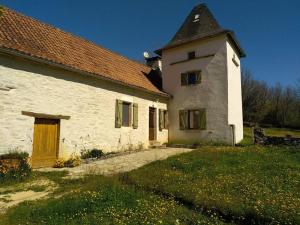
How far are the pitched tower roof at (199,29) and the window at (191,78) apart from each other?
219 centimetres

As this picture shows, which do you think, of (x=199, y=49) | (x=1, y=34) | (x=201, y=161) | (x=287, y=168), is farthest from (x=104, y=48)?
(x=287, y=168)

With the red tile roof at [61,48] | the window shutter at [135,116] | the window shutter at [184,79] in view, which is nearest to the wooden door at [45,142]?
the red tile roof at [61,48]

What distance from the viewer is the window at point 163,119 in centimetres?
1750

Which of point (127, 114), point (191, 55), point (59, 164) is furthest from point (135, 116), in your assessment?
point (191, 55)

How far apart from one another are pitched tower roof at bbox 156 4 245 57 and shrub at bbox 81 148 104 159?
9728mm

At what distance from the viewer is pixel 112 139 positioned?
13.5m

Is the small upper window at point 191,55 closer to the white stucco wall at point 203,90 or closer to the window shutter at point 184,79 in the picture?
the white stucco wall at point 203,90

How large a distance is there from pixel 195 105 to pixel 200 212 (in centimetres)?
1249

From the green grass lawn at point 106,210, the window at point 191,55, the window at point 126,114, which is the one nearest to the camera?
the green grass lawn at point 106,210

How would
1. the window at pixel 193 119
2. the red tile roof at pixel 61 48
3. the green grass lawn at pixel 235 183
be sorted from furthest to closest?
the window at pixel 193 119, the red tile roof at pixel 61 48, the green grass lawn at pixel 235 183

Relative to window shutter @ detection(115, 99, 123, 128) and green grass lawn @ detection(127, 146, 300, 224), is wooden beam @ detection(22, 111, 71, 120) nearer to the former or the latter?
window shutter @ detection(115, 99, 123, 128)

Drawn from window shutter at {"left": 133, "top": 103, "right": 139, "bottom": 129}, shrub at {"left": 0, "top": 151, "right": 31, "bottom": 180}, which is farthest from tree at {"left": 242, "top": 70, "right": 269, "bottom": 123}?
shrub at {"left": 0, "top": 151, "right": 31, "bottom": 180}

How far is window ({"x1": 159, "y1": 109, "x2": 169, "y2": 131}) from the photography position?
57.4 feet

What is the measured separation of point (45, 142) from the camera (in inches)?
410
